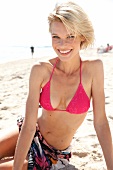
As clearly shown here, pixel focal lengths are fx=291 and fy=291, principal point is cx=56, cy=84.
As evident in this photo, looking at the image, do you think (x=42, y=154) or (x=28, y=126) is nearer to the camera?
(x=28, y=126)

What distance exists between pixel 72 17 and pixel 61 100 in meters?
0.64

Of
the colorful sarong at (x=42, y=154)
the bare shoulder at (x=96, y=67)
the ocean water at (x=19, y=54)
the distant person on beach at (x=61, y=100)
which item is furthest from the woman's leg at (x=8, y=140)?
the ocean water at (x=19, y=54)

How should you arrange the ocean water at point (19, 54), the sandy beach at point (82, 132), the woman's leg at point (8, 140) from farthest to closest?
1. the ocean water at point (19, 54)
2. the sandy beach at point (82, 132)
3. the woman's leg at point (8, 140)

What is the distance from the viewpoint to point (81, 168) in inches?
101

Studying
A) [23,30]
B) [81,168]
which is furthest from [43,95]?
[23,30]

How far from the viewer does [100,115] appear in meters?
2.03

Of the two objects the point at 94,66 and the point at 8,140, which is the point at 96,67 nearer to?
the point at 94,66

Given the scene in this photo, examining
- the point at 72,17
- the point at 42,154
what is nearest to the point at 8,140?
the point at 42,154

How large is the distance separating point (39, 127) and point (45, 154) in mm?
221

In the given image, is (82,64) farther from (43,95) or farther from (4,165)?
(4,165)

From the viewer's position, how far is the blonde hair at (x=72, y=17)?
5.85 feet

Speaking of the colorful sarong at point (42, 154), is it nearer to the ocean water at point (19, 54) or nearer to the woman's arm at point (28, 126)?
the woman's arm at point (28, 126)

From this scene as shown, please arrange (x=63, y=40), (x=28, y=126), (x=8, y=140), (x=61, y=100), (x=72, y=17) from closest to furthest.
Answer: (x=72, y=17), (x=63, y=40), (x=28, y=126), (x=61, y=100), (x=8, y=140)

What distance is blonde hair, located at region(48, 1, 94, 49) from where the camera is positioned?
178 centimetres
